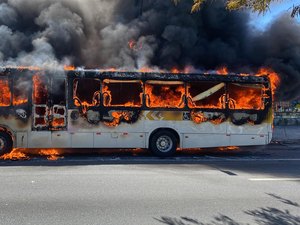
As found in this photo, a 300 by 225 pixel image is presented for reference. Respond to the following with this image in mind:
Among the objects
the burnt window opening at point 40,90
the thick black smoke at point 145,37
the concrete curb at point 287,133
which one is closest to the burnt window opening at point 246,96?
the thick black smoke at point 145,37

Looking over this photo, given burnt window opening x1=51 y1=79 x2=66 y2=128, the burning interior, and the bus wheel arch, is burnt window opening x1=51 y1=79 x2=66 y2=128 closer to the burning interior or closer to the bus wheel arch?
the burning interior

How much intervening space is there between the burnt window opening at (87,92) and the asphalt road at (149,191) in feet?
4.88

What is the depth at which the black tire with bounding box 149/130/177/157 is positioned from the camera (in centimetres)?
1049

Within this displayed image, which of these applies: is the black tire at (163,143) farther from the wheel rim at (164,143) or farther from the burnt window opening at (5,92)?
the burnt window opening at (5,92)

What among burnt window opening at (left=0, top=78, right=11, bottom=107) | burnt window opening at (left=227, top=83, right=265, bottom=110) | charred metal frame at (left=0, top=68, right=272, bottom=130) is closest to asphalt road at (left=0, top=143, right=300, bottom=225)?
charred metal frame at (left=0, top=68, right=272, bottom=130)

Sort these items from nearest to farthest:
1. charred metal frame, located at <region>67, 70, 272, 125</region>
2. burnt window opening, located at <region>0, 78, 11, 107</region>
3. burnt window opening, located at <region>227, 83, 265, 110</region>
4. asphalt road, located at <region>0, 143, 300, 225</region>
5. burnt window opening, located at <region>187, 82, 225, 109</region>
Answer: asphalt road, located at <region>0, 143, 300, 225</region>
burnt window opening, located at <region>0, 78, 11, 107</region>
charred metal frame, located at <region>67, 70, 272, 125</region>
burnt window opening, located at <region>187, 82, 225, 109</region>
burnt window opening, located at <region>227, 83, 265, 110</region>

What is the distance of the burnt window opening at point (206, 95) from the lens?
1070 cm

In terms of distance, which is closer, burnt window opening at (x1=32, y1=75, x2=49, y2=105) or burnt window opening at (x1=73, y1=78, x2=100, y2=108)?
burnt window opening at (x1=32, y1=75, x2=49, y2=105)

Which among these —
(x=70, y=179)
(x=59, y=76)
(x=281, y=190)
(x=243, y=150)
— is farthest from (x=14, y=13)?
(x=281, y=190)

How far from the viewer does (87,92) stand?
33.8 feet

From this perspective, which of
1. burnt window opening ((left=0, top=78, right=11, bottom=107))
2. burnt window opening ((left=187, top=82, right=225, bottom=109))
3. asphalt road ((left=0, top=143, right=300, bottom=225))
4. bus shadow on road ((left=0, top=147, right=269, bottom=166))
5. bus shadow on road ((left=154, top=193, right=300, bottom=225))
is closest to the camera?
bus shadow on road ((left=154, top=193, right=300, bottom=225))

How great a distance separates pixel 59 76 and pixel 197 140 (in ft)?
13.1

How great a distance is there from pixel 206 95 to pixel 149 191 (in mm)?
5211

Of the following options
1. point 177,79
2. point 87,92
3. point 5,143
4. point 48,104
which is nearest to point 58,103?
point 48,104
